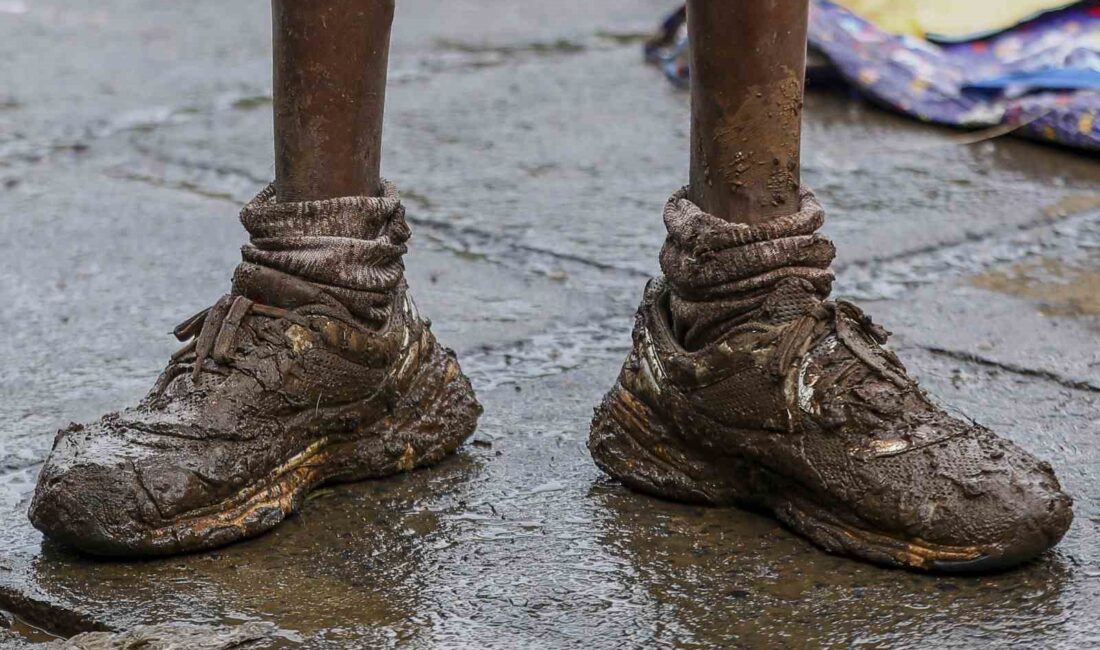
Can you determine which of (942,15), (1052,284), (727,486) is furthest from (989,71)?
(727,486)

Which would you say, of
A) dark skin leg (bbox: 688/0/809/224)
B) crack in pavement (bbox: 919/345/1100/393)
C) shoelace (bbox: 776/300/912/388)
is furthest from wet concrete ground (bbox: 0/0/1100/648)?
dark skin leg (bbox: 688/0/809/224)

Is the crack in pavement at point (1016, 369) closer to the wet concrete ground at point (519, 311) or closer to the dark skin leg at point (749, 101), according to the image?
the wet concrete ground at point (519, 311)

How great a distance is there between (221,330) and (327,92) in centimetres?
29

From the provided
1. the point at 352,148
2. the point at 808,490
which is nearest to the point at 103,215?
the point at 352,148

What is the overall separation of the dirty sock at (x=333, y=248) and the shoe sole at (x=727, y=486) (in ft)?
0.99

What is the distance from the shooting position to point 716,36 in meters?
1.66

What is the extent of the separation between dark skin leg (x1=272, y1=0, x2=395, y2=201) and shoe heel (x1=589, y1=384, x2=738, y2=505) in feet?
1.28

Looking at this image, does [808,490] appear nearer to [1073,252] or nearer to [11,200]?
[1073,252]

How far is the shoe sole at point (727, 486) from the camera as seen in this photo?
1.52 meters

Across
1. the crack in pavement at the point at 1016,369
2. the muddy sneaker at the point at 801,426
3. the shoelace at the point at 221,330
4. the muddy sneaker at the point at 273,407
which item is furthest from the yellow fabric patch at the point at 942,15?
the shoelace at the point at 221,330

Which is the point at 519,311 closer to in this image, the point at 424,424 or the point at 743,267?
the point at 424,424

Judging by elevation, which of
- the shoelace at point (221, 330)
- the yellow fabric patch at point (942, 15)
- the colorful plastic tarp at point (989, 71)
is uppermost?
the yellow fabric patch at point (942, 15)

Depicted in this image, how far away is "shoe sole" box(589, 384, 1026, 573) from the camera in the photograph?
1518mm

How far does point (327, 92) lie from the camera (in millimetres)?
1708
